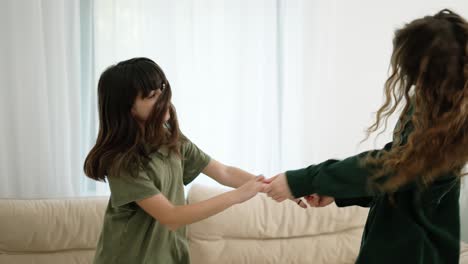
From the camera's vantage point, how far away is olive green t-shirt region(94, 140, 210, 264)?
1703 mm

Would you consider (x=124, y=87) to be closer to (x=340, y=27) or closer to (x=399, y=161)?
(x=399, y=161)

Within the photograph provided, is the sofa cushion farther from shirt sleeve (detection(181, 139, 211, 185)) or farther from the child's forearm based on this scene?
the child's forearm

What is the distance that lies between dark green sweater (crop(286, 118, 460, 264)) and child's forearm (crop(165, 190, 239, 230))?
1.32 feet

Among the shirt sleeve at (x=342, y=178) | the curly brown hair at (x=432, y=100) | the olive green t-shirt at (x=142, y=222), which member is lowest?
the olive green t-shirt at (x=142, y=222)

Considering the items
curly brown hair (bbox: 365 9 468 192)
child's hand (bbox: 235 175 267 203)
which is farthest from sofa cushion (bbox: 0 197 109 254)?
Result: curly brown hair (bbox: 365 9 468 192)

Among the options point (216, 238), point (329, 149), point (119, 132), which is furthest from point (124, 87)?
point (329, 149)

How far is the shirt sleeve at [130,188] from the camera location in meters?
1.69

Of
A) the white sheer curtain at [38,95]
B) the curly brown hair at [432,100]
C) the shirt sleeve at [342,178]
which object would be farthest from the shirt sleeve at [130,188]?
the white sheer curtain at [38,95]

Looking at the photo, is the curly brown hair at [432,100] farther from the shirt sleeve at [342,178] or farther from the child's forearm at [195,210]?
the child's forearm at [195,210]

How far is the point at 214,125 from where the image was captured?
3.07 meters

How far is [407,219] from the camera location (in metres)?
1.44

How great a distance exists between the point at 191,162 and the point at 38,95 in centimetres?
125

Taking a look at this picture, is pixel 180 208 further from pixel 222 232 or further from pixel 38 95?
pixel 38 95

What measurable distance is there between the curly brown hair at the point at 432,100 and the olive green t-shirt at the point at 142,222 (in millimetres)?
749
